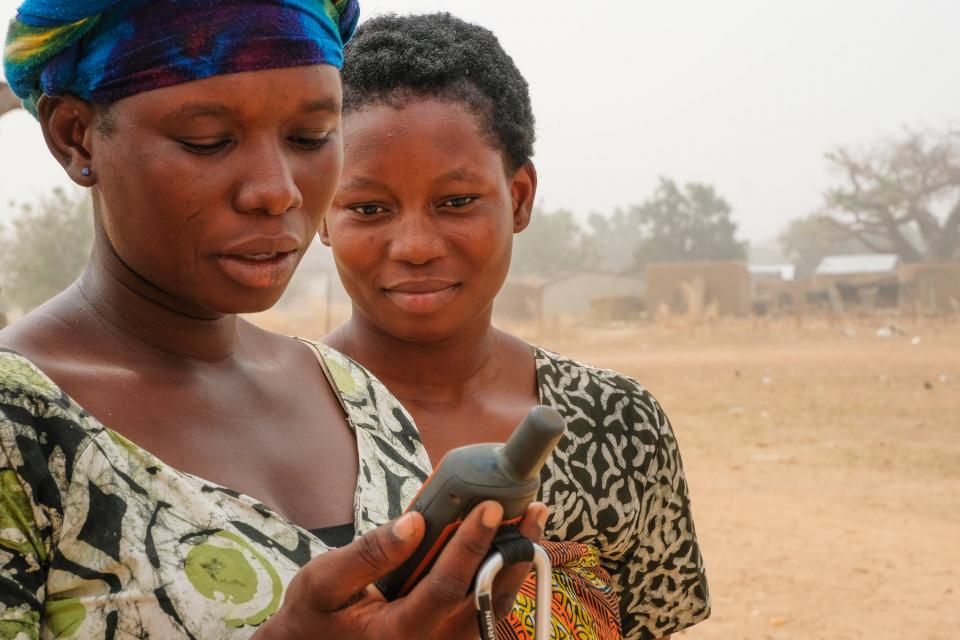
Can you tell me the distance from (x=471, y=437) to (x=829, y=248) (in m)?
53.8

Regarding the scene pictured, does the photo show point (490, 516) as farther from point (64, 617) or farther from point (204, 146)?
point (204, 146)

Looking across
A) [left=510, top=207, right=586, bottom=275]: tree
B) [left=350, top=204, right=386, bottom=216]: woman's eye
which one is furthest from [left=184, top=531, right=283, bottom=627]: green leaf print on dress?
[left=510, top=207, right=586, bottom=275]: tree

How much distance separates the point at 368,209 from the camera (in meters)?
2.42

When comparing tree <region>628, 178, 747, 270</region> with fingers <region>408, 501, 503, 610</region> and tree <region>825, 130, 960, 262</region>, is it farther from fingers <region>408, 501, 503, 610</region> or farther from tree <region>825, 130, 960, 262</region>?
fingers <region>408, 501, 503, 610</region>

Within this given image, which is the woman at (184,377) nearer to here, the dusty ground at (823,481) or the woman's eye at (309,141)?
the woman's eye at (309,141)

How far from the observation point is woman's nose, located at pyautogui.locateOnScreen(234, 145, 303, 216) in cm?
146

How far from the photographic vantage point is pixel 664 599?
2.62 m

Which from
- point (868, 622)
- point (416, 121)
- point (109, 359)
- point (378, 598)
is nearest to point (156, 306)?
point (109, 359)

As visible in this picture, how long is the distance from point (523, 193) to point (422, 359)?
1.54 feet

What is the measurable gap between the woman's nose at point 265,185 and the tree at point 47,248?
30.9 m

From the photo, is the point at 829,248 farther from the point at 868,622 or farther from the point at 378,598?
the point at 378,598

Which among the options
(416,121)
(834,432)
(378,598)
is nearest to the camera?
(378,598)

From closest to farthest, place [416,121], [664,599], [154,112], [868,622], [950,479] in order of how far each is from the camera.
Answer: [154,112] → [416,121] → [664,599] → [868,622] → [950,479]

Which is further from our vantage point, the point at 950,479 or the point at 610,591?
the point at 950,479
